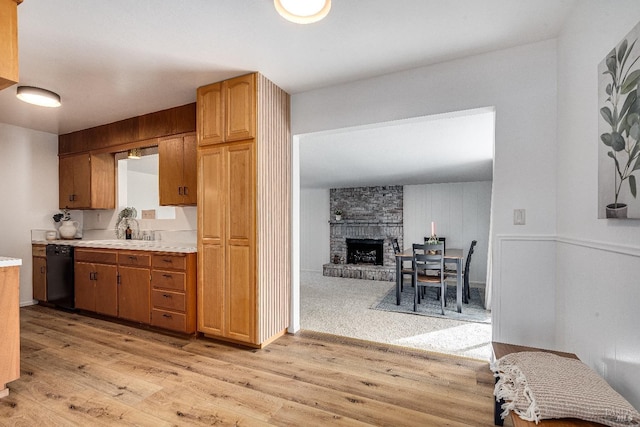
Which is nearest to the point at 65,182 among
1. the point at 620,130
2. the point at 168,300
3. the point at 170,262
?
the point at 170,262

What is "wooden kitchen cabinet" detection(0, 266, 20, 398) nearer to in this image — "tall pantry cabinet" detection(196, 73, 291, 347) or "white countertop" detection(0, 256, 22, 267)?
"white countertop" detection(0, 256, 22, 267)

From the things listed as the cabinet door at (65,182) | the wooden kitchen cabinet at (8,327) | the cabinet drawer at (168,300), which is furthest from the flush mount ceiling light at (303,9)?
the cabinet door at (65,182)

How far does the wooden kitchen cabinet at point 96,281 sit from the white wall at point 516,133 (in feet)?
12.0

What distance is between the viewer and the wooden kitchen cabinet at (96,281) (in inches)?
133

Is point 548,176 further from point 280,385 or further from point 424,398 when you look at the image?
point 280,385

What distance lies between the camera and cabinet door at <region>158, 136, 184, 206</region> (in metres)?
3.38

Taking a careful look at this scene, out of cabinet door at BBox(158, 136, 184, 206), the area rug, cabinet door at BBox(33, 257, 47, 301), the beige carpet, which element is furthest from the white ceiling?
the area rug

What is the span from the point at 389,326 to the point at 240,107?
2849 millimetres

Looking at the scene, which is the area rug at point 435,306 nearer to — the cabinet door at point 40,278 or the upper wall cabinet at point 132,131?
the upper wall cabinet at point 132,131

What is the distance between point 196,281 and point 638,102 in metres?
3.23

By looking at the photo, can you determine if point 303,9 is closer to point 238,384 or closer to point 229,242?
point 229,242

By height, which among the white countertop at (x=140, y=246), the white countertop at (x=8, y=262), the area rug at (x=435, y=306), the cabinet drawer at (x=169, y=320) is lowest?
the area rug at (x=435, y=306)

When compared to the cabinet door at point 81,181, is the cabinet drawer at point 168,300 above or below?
below

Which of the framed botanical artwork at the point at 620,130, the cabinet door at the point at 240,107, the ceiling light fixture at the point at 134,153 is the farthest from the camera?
the ceiling light fixture at the point at 134,153
